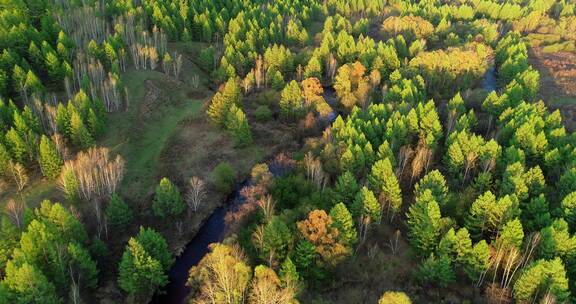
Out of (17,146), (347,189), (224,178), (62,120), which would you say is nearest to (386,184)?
(347,189)

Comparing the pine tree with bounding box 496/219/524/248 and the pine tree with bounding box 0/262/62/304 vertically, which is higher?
the pine tree with bounding box 496/219/524/248

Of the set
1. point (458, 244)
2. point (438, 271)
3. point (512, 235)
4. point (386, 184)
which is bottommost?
point (438, 271)

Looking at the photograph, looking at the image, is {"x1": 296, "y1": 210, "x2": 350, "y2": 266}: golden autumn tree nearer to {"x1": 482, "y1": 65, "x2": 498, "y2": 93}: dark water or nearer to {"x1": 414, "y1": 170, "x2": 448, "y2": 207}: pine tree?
{"x1": 414, "y1": 170, "x2": 448, "y2": 207}: pine tree

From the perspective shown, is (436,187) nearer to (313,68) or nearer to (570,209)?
(570,209)

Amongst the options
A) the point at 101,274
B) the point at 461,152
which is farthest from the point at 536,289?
the point at 101,274

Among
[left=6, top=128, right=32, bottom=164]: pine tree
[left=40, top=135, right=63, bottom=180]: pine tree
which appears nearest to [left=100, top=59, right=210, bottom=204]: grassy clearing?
[left=40, top=135, right=63, bottom=180]: pine tree

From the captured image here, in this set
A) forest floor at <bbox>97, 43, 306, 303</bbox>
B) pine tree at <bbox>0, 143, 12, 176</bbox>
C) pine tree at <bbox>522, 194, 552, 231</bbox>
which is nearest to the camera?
pine tree at <bbox>522, 194, 552, 231</bbox>
